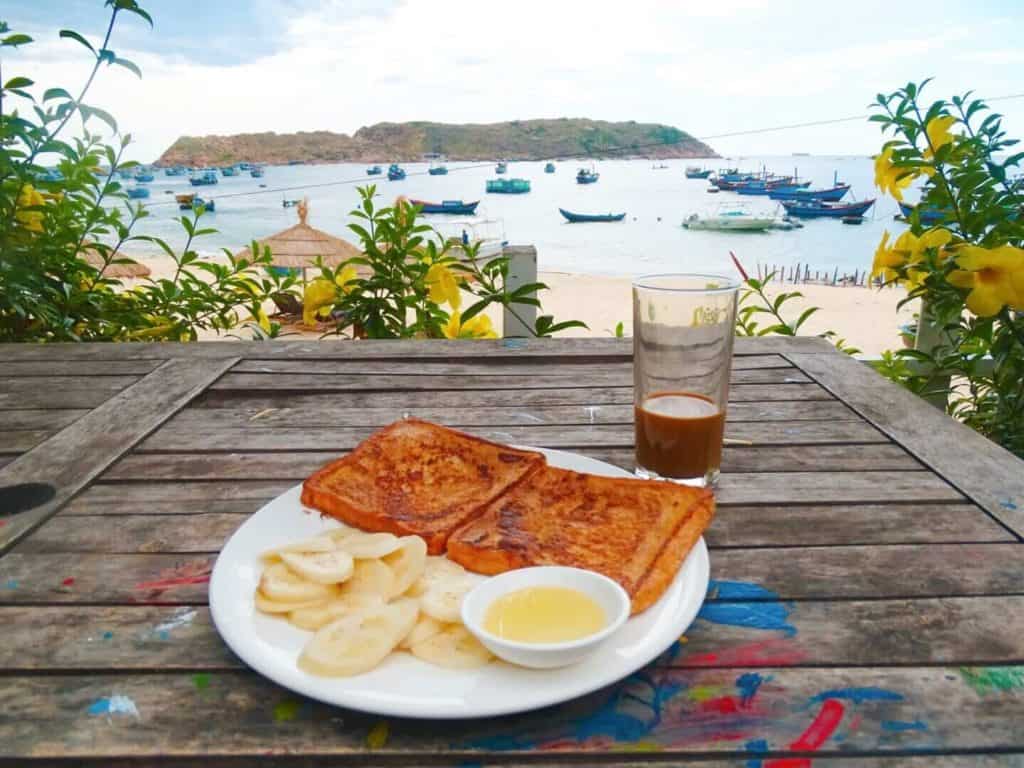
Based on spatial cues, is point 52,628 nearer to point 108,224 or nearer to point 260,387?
point 260,387

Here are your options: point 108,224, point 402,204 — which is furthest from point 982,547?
point 108,224

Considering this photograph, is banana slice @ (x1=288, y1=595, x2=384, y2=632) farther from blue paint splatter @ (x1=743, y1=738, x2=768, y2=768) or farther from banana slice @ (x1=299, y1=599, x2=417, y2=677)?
blue paint splatter @ (x1=743, y1=738, x2=768, y2=768)

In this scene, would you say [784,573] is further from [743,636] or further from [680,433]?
[680,433]

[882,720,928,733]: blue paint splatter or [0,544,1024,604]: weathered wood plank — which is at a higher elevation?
[882,720,928,733]: blue paint splatter

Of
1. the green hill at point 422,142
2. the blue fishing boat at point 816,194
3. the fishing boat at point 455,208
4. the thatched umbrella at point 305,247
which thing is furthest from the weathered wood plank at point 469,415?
the green hill at point 422,142

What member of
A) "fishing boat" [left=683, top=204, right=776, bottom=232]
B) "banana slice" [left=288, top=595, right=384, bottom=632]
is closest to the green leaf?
"banana slice" [left=288, top=595, right=384, bottom=632]

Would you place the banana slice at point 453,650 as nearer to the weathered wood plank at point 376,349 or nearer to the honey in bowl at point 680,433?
the honey in bowl at point 680,433
